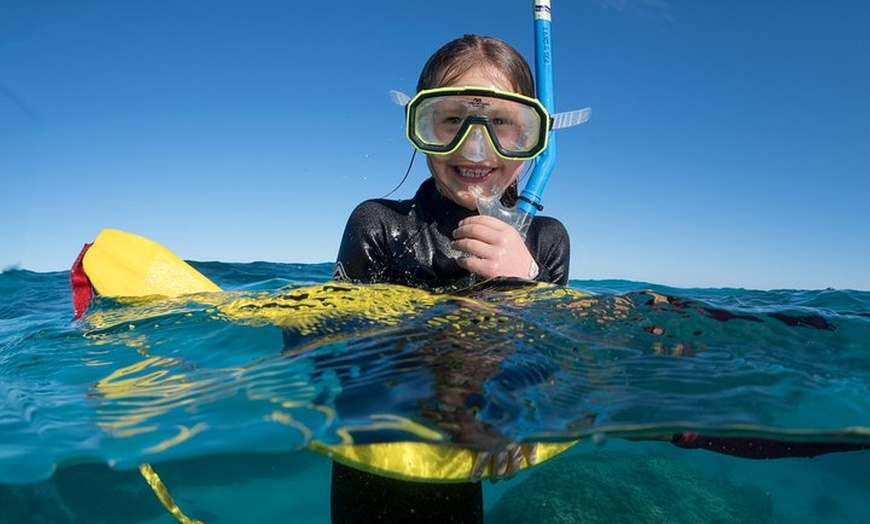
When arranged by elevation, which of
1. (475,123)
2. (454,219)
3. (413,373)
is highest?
(475,123)

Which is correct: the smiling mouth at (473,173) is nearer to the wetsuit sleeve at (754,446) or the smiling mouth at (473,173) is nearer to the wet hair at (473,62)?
the wet hair at (473,62)

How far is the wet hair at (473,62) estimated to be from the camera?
3604mm

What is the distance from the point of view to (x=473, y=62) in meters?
3.60

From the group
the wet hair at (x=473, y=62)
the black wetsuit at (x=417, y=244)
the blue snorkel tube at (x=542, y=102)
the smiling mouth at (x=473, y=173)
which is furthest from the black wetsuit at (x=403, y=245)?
the wet hair at (x=473, y=62)

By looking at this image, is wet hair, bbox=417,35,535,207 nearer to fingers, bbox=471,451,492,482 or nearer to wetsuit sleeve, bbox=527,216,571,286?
wetsuit sleeve, bbox=527,216,571,286

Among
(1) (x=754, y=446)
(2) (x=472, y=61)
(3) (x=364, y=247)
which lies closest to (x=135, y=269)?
(3) (x=364, y=247)

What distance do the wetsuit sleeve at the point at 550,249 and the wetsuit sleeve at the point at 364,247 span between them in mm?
1055

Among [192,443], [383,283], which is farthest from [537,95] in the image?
[192,443]

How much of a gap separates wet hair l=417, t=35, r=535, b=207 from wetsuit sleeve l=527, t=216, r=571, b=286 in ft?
3.07

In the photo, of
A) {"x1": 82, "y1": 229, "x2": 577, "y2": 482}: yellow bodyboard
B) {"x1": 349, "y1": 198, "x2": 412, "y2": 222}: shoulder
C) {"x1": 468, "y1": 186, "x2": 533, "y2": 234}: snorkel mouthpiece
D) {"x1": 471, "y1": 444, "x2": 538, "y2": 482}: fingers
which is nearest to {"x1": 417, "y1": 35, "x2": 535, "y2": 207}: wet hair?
{"x1": 468, "y1": 186, "x2": 533, "y2": 234}: snorkel mouthpiece

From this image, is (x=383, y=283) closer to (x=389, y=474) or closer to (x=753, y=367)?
(x=389, y=474)

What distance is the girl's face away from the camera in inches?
136

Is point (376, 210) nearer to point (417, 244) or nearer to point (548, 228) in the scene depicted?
point (417, 244)

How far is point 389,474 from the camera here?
8.09 feet
